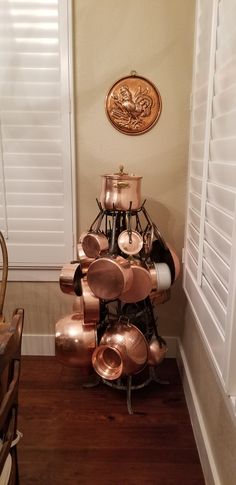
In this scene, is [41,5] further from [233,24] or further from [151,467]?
[151,467]

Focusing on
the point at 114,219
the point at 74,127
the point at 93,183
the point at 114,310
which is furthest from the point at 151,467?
the point at 74,127

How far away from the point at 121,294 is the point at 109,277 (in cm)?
12

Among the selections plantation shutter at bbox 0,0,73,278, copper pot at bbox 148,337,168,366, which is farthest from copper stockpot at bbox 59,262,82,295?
copper pot at bbox 148,337,168,366

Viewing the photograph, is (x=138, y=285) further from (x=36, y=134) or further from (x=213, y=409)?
(x=36, y=134)

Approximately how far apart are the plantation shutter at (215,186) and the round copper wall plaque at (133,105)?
0.28 metres

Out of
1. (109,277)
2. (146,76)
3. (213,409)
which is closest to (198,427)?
(213,409)

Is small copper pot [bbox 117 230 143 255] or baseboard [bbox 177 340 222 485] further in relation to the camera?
small copper pot [bbox 117 230 143 255]

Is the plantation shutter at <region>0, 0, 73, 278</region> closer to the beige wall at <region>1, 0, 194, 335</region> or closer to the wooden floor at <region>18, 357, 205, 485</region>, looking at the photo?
the beige wall at <region>1, 0, 194, 335</region>

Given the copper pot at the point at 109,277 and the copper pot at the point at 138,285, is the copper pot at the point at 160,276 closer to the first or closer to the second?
the copper pot at the point at 138,285

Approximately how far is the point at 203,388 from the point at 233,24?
1.45 m

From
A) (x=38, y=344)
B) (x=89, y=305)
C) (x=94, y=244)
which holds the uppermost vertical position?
(x=94, y=244)

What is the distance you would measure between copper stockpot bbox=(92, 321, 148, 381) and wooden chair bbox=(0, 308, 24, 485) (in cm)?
70

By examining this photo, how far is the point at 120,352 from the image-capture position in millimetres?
1679

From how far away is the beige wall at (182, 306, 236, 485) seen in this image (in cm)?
119
